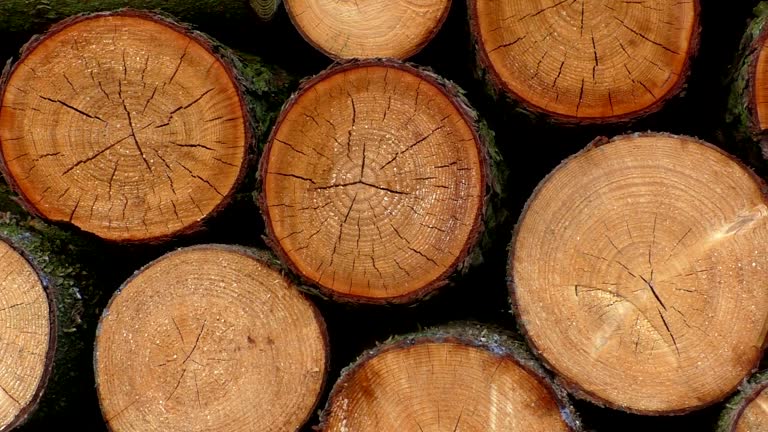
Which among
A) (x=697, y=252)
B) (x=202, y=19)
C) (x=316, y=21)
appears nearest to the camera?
(x=697, y=252)

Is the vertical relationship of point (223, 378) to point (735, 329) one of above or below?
A: below

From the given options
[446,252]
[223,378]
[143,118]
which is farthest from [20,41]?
[446,252]

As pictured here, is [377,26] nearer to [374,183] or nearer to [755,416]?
[374,183]

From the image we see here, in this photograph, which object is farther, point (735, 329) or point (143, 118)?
point (143, 118)

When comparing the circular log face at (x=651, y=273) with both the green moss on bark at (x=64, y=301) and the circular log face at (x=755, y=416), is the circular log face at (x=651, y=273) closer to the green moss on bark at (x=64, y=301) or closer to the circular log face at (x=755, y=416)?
the circular log face at (x=755, y=416)

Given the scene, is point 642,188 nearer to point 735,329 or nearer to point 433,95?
point 735,329

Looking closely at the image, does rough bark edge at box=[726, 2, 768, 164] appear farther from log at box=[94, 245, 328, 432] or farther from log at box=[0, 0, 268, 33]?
log at box=[0, 0, 268, 33]

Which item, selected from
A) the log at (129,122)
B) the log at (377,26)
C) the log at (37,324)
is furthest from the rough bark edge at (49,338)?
the log at (377,26)

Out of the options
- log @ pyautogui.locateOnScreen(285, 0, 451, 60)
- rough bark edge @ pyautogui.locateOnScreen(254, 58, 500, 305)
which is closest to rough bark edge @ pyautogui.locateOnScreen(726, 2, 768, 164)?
rough bark edge @ pyautogui.locateOnScreen(254, 58, 500, 305)

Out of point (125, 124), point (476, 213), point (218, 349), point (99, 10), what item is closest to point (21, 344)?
point (218, 349)
